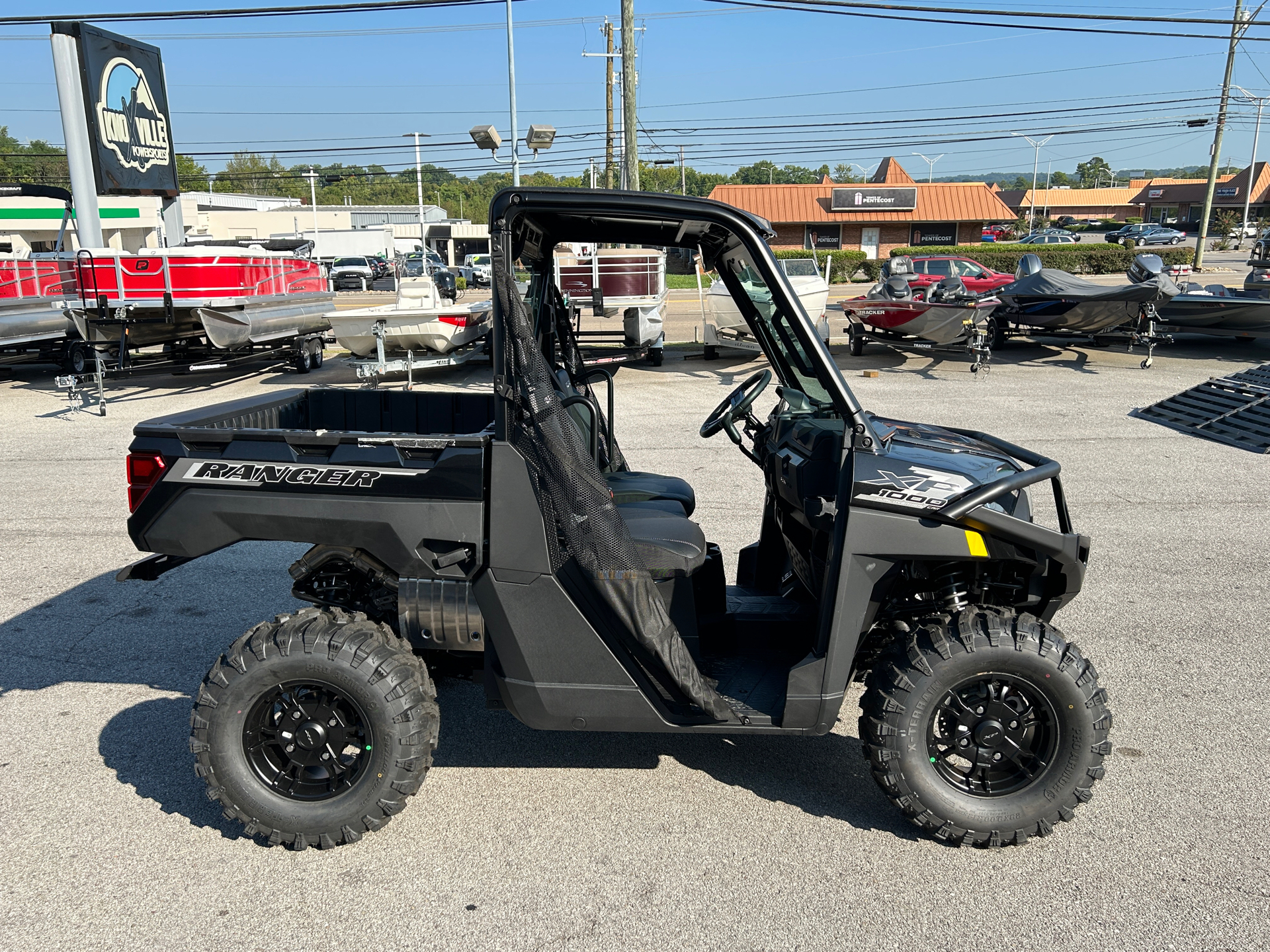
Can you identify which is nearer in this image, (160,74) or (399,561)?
(399,561)

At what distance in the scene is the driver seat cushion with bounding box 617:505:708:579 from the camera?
3.25m

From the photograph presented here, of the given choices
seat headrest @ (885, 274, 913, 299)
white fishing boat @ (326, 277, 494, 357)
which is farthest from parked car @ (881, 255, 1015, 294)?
white fishing boat @ (326, 277, 494, 357)

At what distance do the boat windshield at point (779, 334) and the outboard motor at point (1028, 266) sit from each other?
1430 cm

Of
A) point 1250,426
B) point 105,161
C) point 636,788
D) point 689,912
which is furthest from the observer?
point 105,161

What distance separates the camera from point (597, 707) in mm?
3143

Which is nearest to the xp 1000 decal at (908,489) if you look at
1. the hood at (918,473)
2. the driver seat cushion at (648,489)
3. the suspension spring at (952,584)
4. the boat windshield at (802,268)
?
the hood at (918,473)

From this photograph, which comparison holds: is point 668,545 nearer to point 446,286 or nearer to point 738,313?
point 738,313

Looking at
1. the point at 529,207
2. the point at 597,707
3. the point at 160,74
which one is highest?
the point at 160,74

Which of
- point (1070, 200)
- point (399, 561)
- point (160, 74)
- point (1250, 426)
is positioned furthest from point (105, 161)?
point (1070, 200)

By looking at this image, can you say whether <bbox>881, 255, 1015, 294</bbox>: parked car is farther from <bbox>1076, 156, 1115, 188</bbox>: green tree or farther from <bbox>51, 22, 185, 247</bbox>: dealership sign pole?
<bbox>1076, 156, 1115, 188</bbox>: green tree

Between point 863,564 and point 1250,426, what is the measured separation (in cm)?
958

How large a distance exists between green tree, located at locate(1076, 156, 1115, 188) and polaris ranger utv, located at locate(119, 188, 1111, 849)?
169362mm

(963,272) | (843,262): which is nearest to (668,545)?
(963,272)

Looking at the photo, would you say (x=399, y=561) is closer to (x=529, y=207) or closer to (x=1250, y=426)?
(x=529, y=207)
